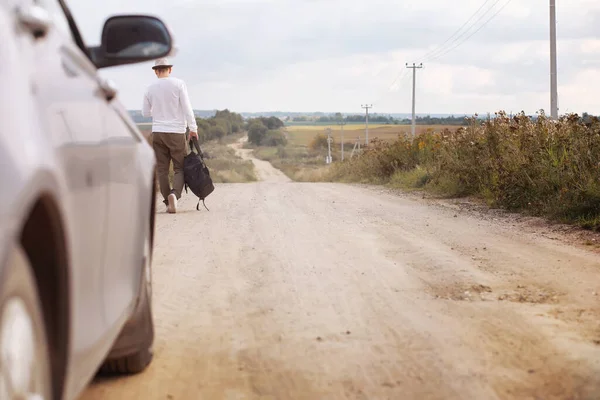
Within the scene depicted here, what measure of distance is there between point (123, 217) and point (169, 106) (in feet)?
32.3

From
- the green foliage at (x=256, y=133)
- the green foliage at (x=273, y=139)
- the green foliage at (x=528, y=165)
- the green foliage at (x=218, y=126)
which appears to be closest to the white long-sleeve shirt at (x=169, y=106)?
the green foliage at (x=528, y=165)

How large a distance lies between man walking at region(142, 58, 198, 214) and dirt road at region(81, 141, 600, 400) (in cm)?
328

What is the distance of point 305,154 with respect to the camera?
500ft

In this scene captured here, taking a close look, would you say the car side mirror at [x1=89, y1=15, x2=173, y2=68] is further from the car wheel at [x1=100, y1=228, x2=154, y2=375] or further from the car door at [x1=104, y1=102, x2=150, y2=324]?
the car wheel at [x1=100, y1=228, x2=154, y2=375]

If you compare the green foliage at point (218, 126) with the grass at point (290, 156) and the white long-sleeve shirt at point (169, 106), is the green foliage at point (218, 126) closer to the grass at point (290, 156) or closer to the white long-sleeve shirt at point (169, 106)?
the grass at point (290, 156)

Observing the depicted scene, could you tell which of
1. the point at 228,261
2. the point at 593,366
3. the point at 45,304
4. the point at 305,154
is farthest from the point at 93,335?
the point at 305,154

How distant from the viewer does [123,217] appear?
350 cm

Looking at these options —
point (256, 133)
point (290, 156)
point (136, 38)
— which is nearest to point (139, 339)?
point (136, 38)

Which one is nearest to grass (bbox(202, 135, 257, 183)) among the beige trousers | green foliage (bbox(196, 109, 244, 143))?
green foliage (bbox(196, 109, 244, 143))

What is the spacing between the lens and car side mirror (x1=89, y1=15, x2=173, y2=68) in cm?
397

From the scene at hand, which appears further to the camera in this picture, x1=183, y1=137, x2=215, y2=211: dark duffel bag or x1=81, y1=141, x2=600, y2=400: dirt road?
x1=183, y1=137, x2=215, y2=211: dark duffel bag

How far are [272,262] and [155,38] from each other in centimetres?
412

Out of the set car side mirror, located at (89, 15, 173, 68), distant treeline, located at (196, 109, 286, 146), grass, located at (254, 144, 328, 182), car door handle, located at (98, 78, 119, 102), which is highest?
car side mirror, located at (89, 15, 173, 68)

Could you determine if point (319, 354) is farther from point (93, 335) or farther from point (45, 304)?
point (45, 304)
